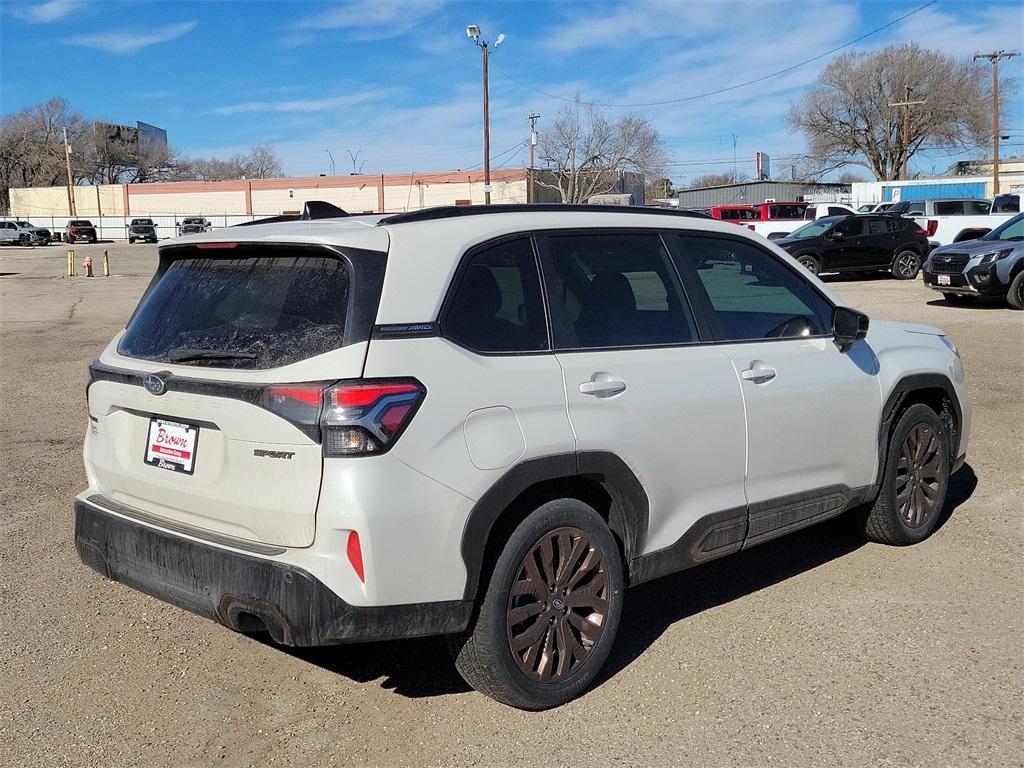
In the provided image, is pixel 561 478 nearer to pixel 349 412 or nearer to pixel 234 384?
pixel 349 412

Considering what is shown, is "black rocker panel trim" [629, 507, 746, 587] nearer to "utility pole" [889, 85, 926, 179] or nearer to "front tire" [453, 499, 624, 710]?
"front tire" [453, 499, 624, 710]

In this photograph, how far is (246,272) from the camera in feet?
11.5

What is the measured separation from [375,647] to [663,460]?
1.50 meters

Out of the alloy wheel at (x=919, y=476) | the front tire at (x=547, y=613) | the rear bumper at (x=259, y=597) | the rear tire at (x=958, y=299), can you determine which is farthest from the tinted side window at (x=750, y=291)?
the rear tire at (x=958, y=299)

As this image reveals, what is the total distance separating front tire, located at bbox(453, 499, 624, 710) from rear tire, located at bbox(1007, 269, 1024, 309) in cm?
1493

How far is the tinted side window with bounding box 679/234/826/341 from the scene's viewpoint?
4312 millimetres

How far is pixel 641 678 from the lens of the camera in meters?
3.82

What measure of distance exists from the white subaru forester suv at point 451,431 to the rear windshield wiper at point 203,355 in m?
0.01

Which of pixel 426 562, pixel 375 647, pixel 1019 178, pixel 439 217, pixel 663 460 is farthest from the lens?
pixel 1019 178

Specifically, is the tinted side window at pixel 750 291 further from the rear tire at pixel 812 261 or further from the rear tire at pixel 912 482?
the rear tire at pixel 812 261

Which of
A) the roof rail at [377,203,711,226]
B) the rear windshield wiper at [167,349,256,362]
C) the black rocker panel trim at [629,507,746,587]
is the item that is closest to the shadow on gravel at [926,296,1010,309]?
the roof rail at [377,203,711,226]

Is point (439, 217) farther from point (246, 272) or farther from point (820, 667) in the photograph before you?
point (820, 667)

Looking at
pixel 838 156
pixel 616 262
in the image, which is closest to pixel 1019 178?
pixel 838 156

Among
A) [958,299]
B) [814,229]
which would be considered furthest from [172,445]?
[814,229]
